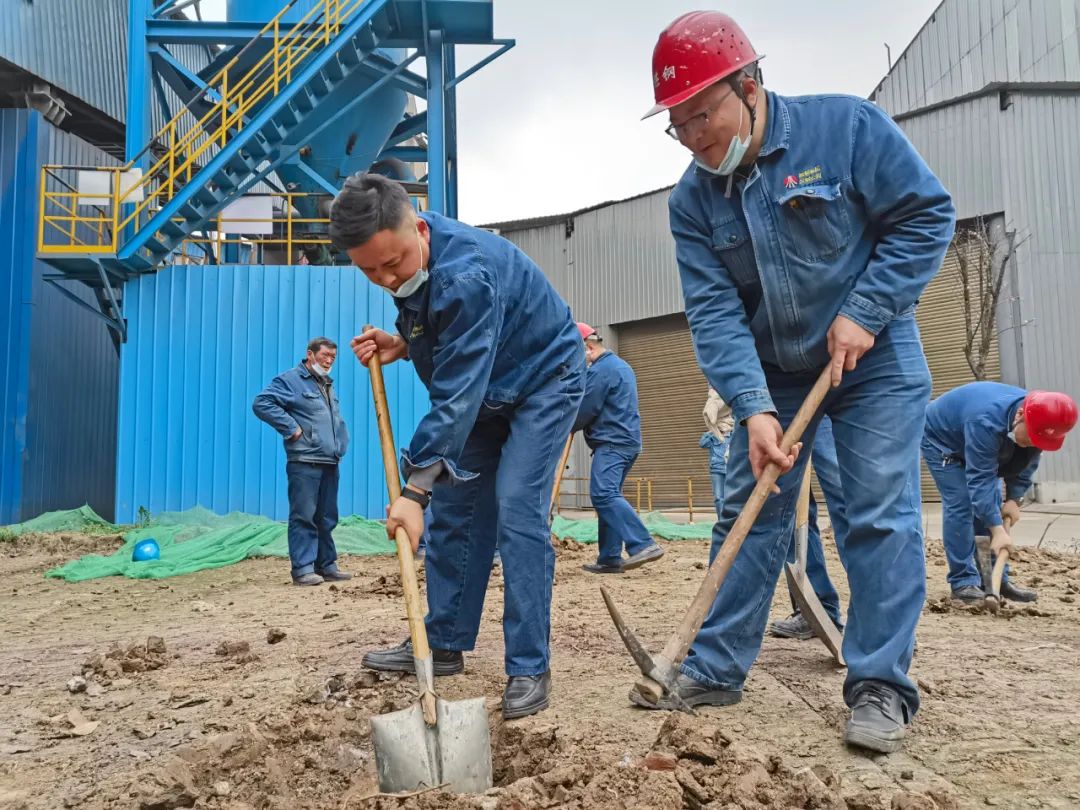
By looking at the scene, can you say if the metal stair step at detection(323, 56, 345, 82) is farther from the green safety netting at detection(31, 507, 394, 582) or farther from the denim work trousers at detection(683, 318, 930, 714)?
the denim work trousers at detection(683, 318, 930, 714)

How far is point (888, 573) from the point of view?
98.8 inches

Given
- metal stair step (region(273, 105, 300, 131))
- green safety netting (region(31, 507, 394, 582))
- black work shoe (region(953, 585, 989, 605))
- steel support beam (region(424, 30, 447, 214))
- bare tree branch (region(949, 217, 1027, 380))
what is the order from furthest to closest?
bare tree branch (region(949, 217, 1027, 380)), steel support beam (region(424, 30, 447, 214)), metal stair step (region(273, 105, 300, 131)), green safety netting (region(31, 507, 394, 582)), black work shoe (region(953, 585, 989, 605))

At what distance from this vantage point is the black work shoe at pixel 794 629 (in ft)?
13.0

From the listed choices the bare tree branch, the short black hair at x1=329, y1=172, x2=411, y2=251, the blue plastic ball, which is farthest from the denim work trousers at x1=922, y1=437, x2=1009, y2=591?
the bare tree branch

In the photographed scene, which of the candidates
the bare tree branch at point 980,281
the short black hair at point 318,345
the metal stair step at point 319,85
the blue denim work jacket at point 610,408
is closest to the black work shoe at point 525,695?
the blue denim work jacket at point 610,408

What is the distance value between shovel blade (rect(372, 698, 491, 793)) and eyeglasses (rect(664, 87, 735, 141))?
170 centimetres

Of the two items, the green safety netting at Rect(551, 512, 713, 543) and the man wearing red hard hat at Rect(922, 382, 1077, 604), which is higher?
the man wearing red hard hat at Rect(922, 382, 1077, 604)

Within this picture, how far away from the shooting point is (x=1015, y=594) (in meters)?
5.27

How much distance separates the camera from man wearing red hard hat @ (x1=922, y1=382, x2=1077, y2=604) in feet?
15.9

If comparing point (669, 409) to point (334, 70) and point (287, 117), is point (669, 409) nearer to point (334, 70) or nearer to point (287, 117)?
point (334, 70)

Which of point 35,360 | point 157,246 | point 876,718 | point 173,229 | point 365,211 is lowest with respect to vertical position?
point 876,718

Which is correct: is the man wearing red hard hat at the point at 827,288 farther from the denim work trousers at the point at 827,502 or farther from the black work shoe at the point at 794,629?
the black work shoe at the point at 794,629

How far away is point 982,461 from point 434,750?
152 inches

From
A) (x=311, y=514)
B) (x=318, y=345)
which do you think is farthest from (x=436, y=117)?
(x=311, y=514)
